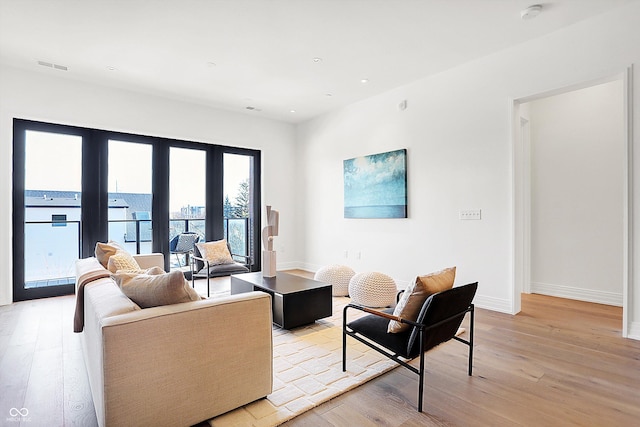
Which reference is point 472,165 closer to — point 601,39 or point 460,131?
point 460,131

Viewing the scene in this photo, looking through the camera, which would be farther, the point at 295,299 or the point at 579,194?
the point at 579,194

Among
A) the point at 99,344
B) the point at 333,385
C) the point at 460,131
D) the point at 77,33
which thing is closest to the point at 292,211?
the point at 460,131

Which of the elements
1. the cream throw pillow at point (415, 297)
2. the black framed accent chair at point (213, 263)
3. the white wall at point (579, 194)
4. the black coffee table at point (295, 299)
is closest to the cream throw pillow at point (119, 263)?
the black coffee table at point (295, 299)

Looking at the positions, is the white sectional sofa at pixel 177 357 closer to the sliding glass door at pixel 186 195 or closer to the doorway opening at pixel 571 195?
the doorway opening at pixel 571 195

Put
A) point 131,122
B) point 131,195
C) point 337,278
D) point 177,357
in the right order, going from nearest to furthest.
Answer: point 177,357, point 337,278, point 131,122, point 131,195

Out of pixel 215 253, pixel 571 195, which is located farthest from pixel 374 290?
pixel 571 195

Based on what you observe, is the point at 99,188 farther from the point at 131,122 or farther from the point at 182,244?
the point at 182,244

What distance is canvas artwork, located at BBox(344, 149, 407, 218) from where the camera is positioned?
482 cm

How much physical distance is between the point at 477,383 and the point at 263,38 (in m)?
3.54

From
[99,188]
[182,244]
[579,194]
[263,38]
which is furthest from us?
[182,244]

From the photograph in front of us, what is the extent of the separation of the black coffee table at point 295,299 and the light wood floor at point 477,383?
43.9 inches

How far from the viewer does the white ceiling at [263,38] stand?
2906mm

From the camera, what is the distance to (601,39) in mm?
3115

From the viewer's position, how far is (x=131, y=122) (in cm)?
494
